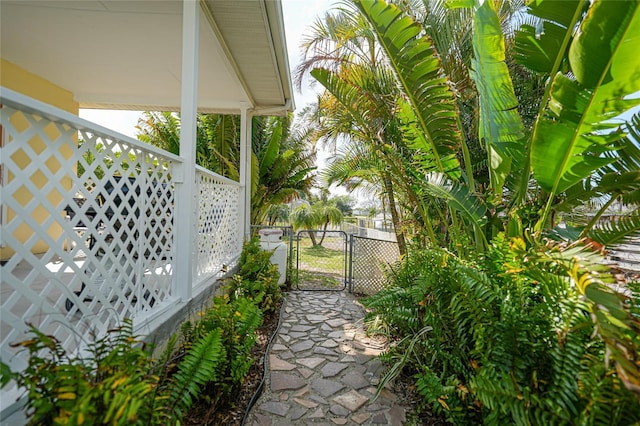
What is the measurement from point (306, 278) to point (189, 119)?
5475mm

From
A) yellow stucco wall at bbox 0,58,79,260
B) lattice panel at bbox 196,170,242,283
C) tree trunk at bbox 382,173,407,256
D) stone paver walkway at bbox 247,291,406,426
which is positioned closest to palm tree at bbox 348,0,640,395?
tree trunk at bbox 382,173,407,256

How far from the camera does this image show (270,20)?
3459 millimetres

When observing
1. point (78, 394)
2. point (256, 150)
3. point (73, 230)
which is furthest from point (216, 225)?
point (256, 150)

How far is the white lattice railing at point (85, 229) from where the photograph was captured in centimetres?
150

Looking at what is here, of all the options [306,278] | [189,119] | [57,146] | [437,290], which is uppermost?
[189,119]

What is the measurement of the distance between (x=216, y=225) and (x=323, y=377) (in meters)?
2.42

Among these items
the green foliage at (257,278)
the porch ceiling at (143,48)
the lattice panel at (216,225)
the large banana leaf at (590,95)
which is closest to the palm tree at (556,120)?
the large banana leaf at (590,95)

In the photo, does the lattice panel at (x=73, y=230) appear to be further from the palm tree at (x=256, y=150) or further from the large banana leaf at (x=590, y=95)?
the palm tree at (x=256, y=150)

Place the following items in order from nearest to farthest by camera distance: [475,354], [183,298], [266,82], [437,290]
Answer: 1. [475,354]
2. [437,290]
3. [183,298]
4. [266,82]

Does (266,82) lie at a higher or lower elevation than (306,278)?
higher

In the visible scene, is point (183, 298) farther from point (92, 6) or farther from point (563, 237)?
point (563, 237)

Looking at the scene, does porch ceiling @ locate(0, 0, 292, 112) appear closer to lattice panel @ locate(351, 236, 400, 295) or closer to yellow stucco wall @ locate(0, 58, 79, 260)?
yellow stucco wall @ locate(0, 58, 79, 260)

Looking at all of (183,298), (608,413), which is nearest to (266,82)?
(183,298)

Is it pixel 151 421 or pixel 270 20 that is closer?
pixel 151 421
